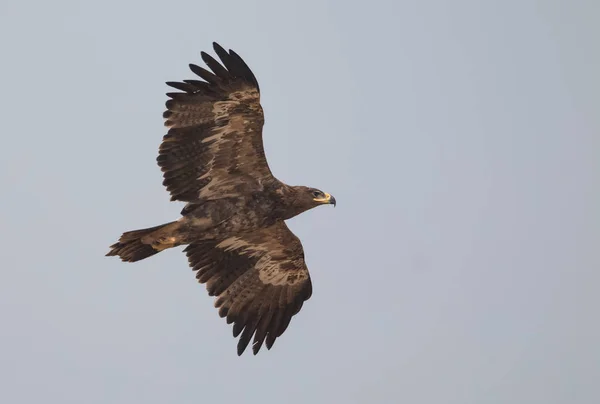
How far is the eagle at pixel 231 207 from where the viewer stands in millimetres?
18812

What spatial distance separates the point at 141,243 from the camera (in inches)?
754

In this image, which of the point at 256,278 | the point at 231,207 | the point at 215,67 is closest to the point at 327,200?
the point at 231,207

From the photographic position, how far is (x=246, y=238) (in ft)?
68.0

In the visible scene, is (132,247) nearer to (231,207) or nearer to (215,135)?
(231,207)

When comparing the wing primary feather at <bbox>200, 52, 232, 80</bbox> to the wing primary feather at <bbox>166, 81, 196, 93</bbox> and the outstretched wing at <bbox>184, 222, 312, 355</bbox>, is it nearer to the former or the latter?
the wing primary feather at <bbox>166, 81, 196, 93</bbox>

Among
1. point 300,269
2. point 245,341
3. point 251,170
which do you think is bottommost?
point 245,341

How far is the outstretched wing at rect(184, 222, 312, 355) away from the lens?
20.5m

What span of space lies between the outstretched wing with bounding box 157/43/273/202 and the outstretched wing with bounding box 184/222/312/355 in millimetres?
1346

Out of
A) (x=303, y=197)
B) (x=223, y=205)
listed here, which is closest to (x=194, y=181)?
(x=223, y=205)

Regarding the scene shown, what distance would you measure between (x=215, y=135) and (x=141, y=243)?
2118 mm

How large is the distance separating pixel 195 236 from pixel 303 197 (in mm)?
1896

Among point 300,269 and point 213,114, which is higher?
point 213,114

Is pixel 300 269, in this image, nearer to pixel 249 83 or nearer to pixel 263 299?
pixel 263 299

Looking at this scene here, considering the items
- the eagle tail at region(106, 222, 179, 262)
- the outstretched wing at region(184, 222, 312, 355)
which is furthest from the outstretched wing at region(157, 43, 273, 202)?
the outstretched wing at region(184, 222, 312, 355)
